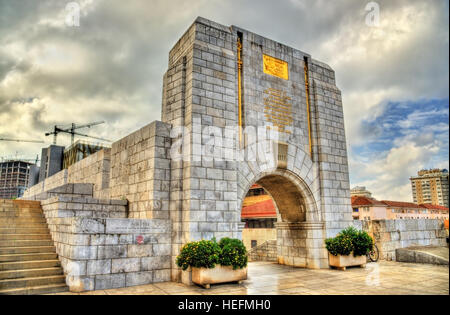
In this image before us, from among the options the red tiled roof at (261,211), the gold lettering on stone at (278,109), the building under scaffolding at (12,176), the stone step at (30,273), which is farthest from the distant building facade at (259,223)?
the building under scaffolding at (12,176)

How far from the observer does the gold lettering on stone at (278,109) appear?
10844mm

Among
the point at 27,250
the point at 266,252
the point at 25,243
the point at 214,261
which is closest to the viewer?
the point at 214,261

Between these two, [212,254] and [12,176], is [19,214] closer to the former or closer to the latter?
[212,254]

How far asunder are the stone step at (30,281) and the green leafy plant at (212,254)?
109 inches

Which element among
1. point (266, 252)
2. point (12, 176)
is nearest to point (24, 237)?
point (266, 252)

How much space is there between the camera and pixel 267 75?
11.1m

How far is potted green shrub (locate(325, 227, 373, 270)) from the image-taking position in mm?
10367

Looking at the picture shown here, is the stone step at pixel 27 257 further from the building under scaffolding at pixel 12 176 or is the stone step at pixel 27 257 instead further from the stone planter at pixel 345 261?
the building under scaffolding at pixel 12 176

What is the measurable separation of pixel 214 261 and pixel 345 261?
519 centimetres

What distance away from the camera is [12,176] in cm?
7594

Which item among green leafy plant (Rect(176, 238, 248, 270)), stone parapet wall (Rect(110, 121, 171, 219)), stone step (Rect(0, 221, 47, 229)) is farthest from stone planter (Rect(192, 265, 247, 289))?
stone step (Rect(0, 221, 47, 229))

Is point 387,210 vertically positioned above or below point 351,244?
above
